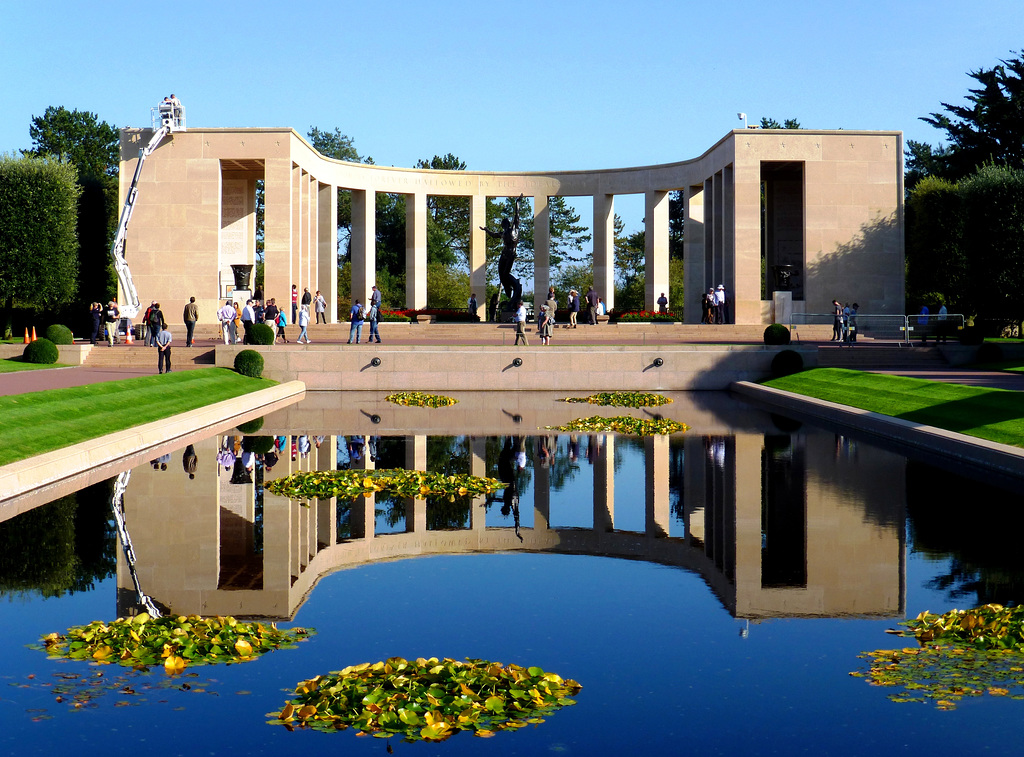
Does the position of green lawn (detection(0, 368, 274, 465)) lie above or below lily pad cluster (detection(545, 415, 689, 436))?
above

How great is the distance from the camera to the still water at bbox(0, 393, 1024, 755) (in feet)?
16.5

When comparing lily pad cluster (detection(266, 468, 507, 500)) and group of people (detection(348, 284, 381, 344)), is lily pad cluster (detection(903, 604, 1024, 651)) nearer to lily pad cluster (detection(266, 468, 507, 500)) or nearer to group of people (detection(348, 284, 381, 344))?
lily pad cluster (detection(266, 468, 507, 500))

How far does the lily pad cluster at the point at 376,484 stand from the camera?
1205cm

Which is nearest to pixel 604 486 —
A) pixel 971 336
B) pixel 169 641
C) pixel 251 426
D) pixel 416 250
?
pixel 169 641

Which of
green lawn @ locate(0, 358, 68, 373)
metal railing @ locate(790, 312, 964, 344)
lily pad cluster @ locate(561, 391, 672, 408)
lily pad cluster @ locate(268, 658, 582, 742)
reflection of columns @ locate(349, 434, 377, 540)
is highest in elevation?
metal railing @ locate(790, 312, 964, 344)

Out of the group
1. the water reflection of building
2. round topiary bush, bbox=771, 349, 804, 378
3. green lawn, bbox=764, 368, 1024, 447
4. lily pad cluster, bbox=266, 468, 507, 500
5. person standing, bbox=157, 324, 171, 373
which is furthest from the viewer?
round topiary bush, bbox=771, 349, 804, 378

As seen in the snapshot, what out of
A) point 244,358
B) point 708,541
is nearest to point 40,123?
point 244,358

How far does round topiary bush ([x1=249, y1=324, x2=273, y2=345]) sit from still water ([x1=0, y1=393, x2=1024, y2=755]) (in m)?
17.4

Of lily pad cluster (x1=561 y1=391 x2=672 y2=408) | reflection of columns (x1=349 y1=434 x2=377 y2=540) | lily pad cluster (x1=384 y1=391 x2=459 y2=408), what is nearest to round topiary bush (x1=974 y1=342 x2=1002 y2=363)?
lily pad cluster (x1=561 y1=391 x2=672 y2=408)

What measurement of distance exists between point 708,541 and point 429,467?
5.53m

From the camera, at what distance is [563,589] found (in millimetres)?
7848

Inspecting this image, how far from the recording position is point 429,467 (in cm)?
1421

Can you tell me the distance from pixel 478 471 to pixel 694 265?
138ft

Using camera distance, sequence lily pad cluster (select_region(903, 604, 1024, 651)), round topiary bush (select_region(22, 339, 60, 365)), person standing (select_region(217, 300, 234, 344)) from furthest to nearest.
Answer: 1. person standing (select_region(217, 300, 234, 344))
2. round topiary bush (select_region(22, 339, 60, 365))
3. lily pad cluster (select_region(903, 604, 1024, 651))
